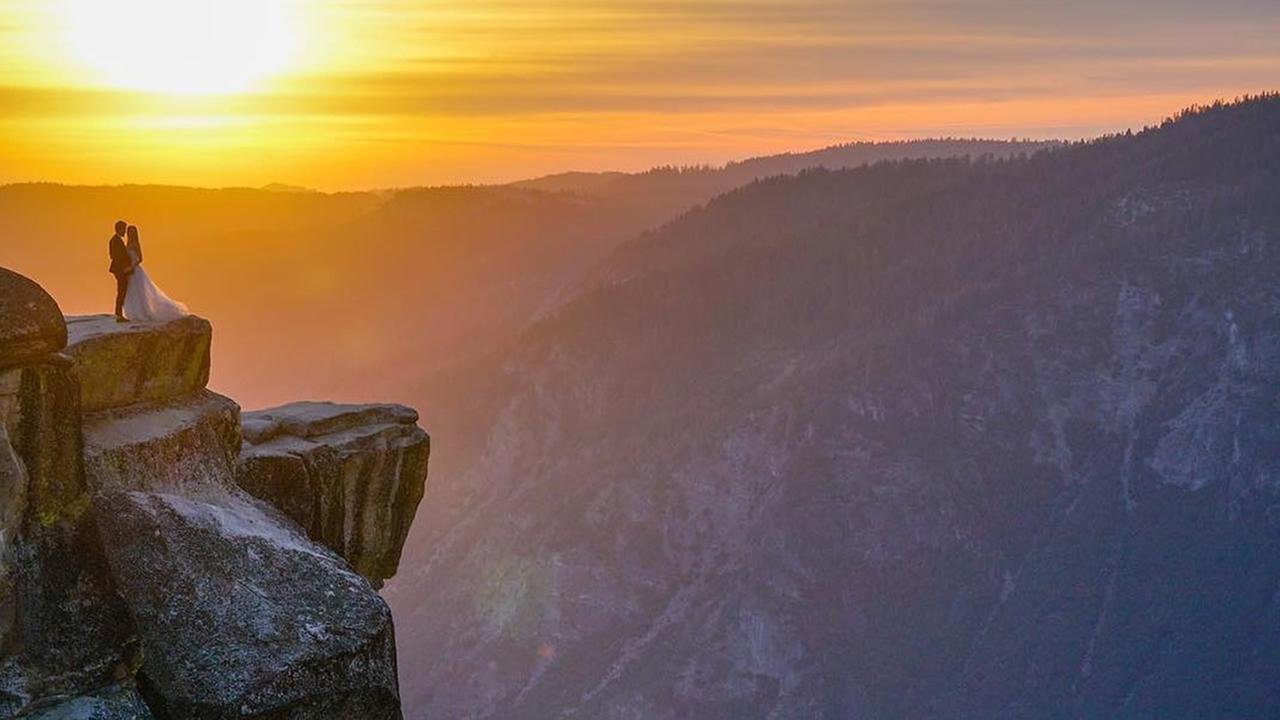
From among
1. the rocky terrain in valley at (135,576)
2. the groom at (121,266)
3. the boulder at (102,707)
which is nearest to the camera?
the boulder at (102,707)

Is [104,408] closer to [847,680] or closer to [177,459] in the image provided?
[177,459]

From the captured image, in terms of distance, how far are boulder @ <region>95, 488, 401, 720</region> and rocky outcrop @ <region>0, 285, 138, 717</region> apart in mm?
554

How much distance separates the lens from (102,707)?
84.7 feet

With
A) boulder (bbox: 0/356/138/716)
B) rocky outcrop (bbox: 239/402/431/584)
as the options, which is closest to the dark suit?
rocky outcrop (bbox: 239/402/431/584)

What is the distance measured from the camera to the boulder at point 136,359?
31.6 metres

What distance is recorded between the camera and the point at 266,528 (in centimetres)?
3061

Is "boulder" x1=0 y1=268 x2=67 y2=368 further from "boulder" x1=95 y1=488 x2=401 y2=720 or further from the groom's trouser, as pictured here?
the groom's trouser

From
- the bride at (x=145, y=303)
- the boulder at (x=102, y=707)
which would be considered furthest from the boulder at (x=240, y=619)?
the bride at (x=145, y=303)

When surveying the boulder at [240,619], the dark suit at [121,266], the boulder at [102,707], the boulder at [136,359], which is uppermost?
the dark suit at [121,266]

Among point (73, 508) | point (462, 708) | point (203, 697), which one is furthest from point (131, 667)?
point (462, 708)

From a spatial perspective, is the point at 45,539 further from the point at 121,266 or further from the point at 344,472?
the point at 344,472

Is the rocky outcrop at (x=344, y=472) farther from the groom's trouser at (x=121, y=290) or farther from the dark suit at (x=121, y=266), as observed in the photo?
the dark suit at (x=121, y=266)

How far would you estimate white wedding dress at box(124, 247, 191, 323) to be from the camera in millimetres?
34656

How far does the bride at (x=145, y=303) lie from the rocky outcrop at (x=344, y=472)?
3.48 meters
